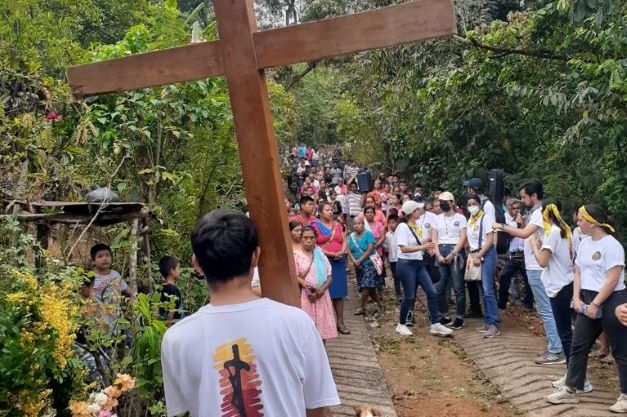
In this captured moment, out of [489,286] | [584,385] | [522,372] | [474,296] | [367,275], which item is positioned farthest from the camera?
[367,275]

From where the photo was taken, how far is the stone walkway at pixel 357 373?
221 inches

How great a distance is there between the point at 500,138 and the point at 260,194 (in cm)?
1058

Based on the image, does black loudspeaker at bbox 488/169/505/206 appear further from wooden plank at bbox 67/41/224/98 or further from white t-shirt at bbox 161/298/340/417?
white t-shirt at bbox 161/298/340/417

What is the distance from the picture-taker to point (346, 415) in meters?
5.30

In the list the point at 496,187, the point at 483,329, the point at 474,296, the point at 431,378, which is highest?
the point at 496,187

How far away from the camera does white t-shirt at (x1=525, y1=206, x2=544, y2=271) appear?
617cm

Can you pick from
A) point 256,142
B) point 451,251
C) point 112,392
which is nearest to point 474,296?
point 451,251

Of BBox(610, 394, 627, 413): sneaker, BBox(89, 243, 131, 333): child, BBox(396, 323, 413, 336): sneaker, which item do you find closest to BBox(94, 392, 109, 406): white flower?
BBox(89, 243, 131, 333): child

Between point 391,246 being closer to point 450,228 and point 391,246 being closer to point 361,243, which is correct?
point 361,243

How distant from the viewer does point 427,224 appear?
8.33 meters

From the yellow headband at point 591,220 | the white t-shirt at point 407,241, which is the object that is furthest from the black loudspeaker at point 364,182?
the yellow headband at point 591,220

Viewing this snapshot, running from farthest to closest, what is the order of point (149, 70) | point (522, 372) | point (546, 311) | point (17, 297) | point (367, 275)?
point (367, 275) < point (546, 311) < point (522, 372) < point (149, 70) < point (17, 297)

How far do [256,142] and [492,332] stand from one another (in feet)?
19.4

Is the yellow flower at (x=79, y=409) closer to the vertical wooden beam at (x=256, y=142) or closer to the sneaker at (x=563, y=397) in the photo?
the vertical wooden beam at (x=256, y=142)
